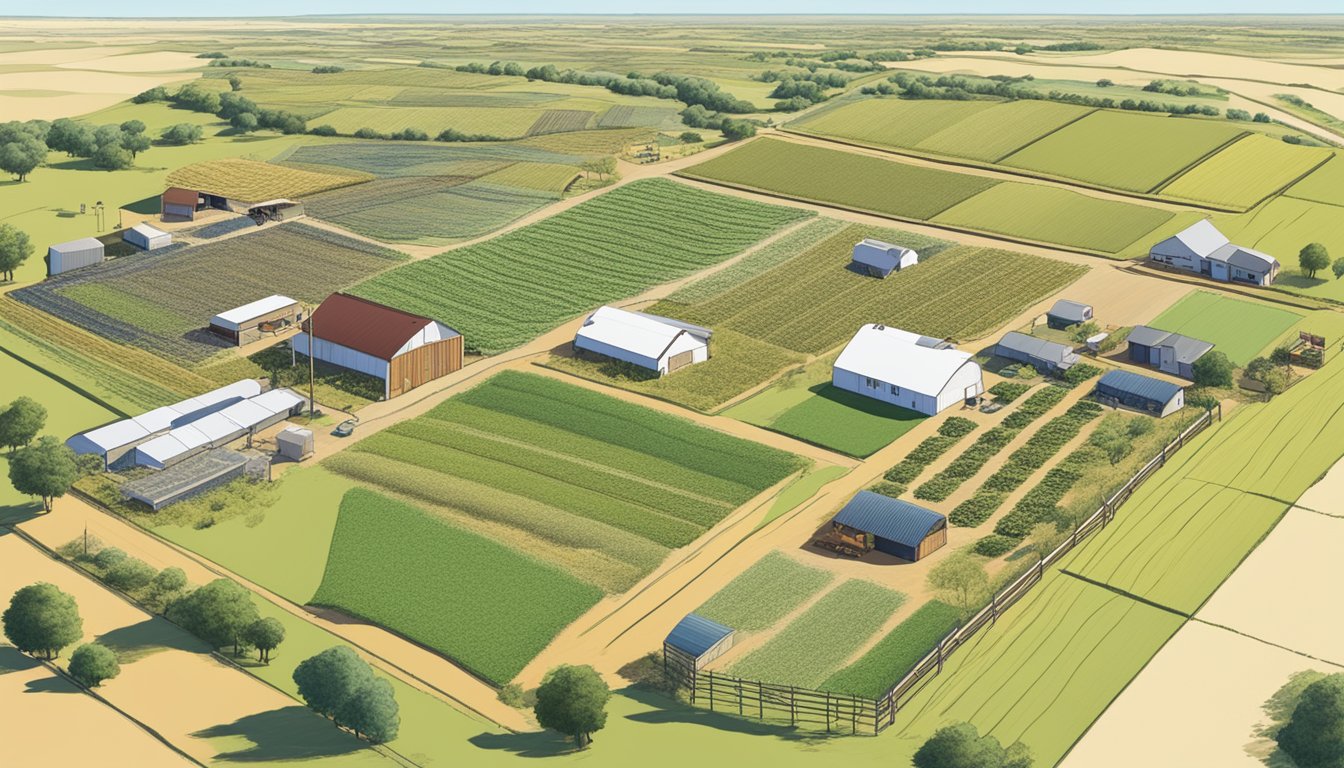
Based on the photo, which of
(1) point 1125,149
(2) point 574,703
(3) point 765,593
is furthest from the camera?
(1) point 1125,149

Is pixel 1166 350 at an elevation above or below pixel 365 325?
above

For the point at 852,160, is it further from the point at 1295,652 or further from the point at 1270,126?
the point at 1295,652

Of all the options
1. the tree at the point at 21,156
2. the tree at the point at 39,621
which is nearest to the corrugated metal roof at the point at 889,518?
the tree at the point at 39,621

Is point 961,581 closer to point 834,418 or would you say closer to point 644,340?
point 834,418

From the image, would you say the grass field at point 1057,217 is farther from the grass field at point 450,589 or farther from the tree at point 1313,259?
the grass field at point 450,589

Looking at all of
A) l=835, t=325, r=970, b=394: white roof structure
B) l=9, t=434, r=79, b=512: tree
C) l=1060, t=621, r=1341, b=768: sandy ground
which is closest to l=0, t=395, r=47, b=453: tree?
l=9, t=434, r=79, b=512: tree

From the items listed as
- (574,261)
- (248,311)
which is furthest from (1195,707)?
(248,311)

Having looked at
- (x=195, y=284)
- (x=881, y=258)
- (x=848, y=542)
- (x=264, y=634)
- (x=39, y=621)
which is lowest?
(x=264, y=634)
